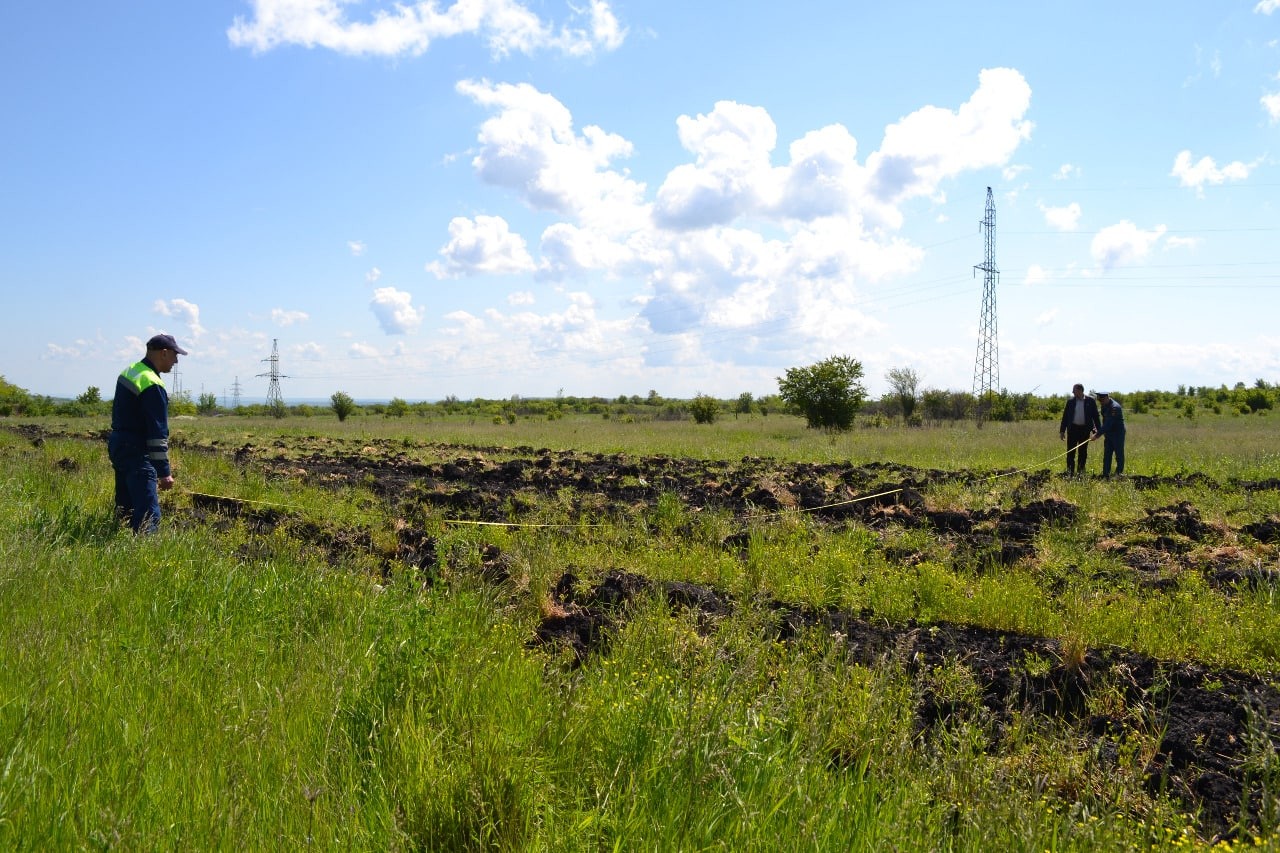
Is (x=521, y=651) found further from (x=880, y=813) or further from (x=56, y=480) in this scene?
(x=56, y=480)

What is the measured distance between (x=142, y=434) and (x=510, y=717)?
6.53 m

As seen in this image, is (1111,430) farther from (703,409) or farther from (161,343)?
(703,409)

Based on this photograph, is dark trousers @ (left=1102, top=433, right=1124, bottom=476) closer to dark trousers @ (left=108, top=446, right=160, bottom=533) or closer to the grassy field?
the grassy field

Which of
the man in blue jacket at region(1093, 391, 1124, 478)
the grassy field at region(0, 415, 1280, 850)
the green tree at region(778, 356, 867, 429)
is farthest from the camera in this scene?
the green tree at region(778, 356, 867, 429)

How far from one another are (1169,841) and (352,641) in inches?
159

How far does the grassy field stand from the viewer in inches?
97.4

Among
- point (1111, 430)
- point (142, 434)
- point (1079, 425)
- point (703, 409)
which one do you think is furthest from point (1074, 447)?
point (703, 409)

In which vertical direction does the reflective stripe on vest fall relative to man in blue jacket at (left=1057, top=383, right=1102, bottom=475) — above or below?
above

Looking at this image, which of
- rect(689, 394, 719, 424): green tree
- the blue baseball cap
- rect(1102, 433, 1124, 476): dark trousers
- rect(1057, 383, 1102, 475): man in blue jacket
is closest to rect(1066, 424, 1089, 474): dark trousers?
rect(1057, 383, 1102, 475): man in blue jacket

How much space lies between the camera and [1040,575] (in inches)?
289

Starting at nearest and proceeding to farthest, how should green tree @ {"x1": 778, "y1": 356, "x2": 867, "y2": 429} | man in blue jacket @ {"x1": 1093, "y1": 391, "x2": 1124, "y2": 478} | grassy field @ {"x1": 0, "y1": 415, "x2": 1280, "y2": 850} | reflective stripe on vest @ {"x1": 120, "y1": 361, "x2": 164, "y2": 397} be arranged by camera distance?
grassy field @ {"x1": 0, "y1": 415, "x2": 1280, "y2": 850} → reflective stripe on vest @ {"x1": 120, "y1": 361, "x2": 164, "y2": 397} → man in blue jacket @ {"x1": 1093, "y1": 391, "x2": 1124, "y2": 478} → green tree @ {"x1": 778, "y1": 356, "x2": 867, "y2": 429}

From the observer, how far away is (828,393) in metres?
35.9

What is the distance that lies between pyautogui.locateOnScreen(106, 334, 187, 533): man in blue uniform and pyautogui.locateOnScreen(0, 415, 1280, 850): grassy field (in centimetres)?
41

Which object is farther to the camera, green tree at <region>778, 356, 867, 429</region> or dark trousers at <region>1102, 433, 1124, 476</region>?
green tree at <region>778, 356, 867, 429</region>
